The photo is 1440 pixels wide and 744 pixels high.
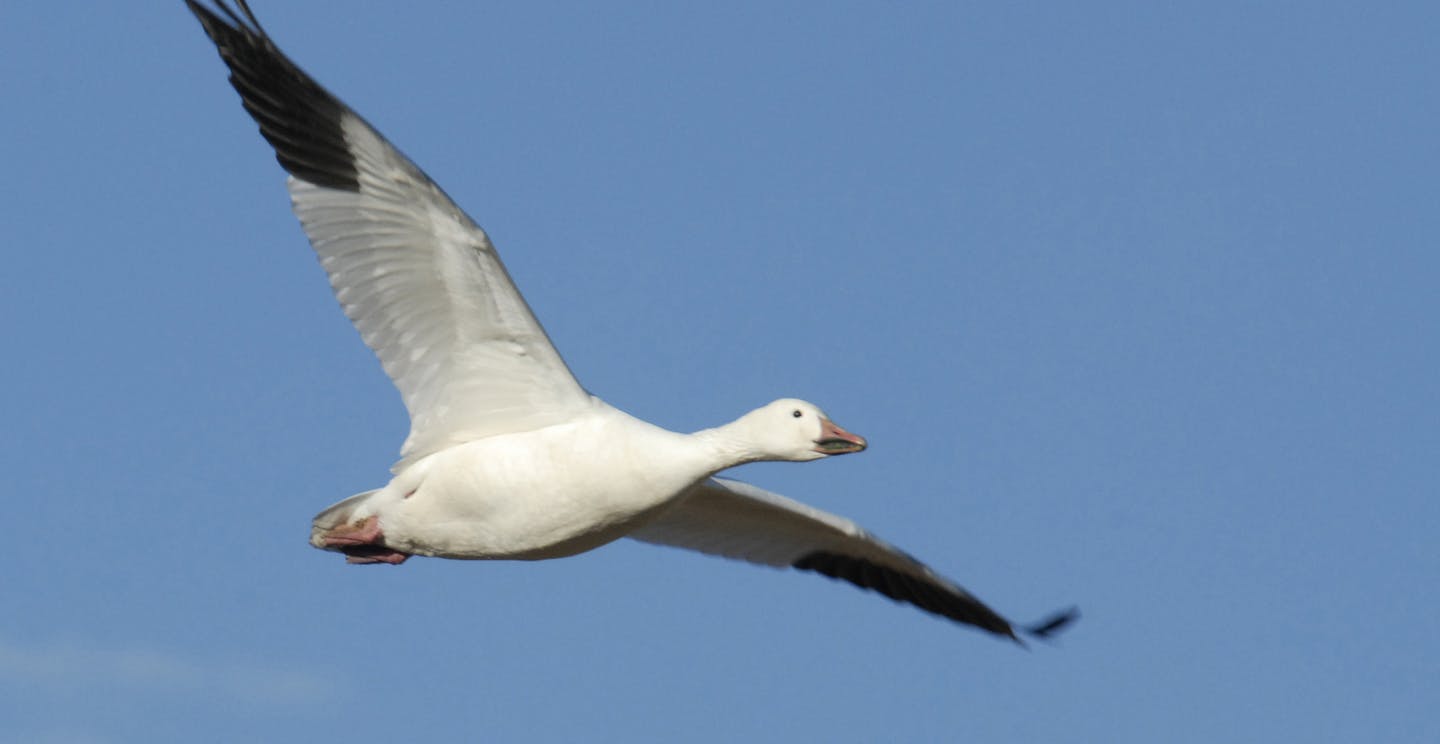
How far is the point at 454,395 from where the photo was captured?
34.8ft

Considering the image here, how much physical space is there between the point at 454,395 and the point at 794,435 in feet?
5.95

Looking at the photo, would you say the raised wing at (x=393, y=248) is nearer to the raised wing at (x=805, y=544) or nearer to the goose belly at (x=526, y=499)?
the goose belly at (x=526, y=499)

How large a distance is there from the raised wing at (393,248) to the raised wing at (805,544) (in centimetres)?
155

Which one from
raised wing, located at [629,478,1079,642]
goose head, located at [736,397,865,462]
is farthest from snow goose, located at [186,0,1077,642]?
raised wing, located at [629,478,1079,642]

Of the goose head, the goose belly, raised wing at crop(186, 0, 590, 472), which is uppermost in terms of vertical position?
raised wing at crop(186, 0, 590, 472)

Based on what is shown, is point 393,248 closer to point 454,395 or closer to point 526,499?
point 454,395

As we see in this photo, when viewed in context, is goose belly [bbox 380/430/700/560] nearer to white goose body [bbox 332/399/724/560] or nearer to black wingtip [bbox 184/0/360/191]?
white goose body [bbox 332/399/724/560]

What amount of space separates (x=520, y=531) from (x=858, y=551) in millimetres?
3272

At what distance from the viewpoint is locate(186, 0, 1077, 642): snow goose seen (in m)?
10.1

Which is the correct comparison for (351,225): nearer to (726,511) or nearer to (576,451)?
(576,451)

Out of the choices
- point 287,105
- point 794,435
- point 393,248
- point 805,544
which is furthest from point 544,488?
point 805,544

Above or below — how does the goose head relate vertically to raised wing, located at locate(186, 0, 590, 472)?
below

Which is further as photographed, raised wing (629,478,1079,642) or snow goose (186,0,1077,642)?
raised wing (629,478,1079,642)

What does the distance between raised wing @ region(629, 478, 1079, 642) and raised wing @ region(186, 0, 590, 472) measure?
5.08 ft
